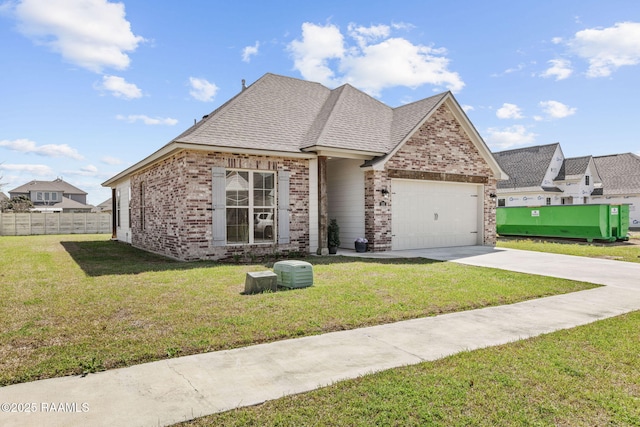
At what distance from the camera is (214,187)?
11.6 m

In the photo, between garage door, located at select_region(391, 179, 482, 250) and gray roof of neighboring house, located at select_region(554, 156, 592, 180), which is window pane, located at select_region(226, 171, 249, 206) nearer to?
garage door, located at select_region(391, 179, 482, 250)

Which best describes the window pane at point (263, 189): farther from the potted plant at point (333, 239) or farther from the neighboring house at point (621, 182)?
the neighboring house at point (621, 182)

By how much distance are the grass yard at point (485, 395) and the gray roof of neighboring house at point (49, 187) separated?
7499cm

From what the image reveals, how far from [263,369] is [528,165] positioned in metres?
36.9

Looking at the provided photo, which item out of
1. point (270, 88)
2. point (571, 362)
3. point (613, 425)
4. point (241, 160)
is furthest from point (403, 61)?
A: point (613, 425)

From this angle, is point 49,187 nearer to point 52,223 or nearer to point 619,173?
point 52,223

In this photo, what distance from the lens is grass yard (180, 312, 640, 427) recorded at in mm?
2965

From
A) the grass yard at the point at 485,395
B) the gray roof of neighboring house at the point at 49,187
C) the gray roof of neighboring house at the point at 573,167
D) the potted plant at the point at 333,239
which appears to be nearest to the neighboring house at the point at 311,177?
the potted plant at the point at 333,239

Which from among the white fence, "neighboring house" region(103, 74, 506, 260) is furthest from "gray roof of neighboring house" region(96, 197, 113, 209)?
"neighboring house" region(103, 74, 506, 260)

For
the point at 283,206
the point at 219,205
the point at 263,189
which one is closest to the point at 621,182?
the point at 283,206

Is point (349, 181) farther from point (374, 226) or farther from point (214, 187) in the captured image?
point (214, 187)

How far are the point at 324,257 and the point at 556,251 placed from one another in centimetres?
892

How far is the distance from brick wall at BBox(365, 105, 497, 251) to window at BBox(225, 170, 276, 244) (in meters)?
3.58

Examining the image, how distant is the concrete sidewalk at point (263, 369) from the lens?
3117mm
